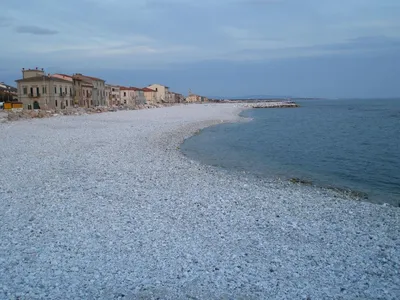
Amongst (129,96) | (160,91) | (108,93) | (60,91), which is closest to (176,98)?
(160,91)

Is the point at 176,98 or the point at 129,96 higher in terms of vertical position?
the point at 176,98

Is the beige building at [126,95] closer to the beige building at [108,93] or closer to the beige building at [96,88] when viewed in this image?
the beige building at [108,93]

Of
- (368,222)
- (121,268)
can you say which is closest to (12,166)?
(121,268)

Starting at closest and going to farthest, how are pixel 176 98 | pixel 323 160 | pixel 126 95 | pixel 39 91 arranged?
pixel 323 160 < pixel 39 91 < pixel 126 95 < pixel 176 98

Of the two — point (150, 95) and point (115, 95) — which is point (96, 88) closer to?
point (115, 95)

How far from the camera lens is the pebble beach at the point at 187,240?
15.9ft

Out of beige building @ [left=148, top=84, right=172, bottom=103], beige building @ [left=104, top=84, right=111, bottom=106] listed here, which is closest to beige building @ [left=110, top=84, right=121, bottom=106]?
beige building @ [left=104, top=84, right=111, bottom=106]

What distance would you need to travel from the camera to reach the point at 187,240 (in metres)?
6.33

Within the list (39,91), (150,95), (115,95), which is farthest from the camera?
(150,95)

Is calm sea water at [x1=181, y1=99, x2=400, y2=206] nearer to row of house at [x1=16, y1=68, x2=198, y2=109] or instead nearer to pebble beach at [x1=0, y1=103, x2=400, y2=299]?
pebble beach at [x1=0, y1=103, x2=400, y2=299]

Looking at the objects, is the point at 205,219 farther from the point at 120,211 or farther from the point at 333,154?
the point at 333,154

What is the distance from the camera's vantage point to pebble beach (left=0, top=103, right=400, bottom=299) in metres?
4.83

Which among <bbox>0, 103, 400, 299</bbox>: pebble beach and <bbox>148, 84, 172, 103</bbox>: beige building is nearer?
<bbox>0, 103, 400, 299</bbox>: pebble beach

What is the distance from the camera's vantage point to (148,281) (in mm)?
4934
